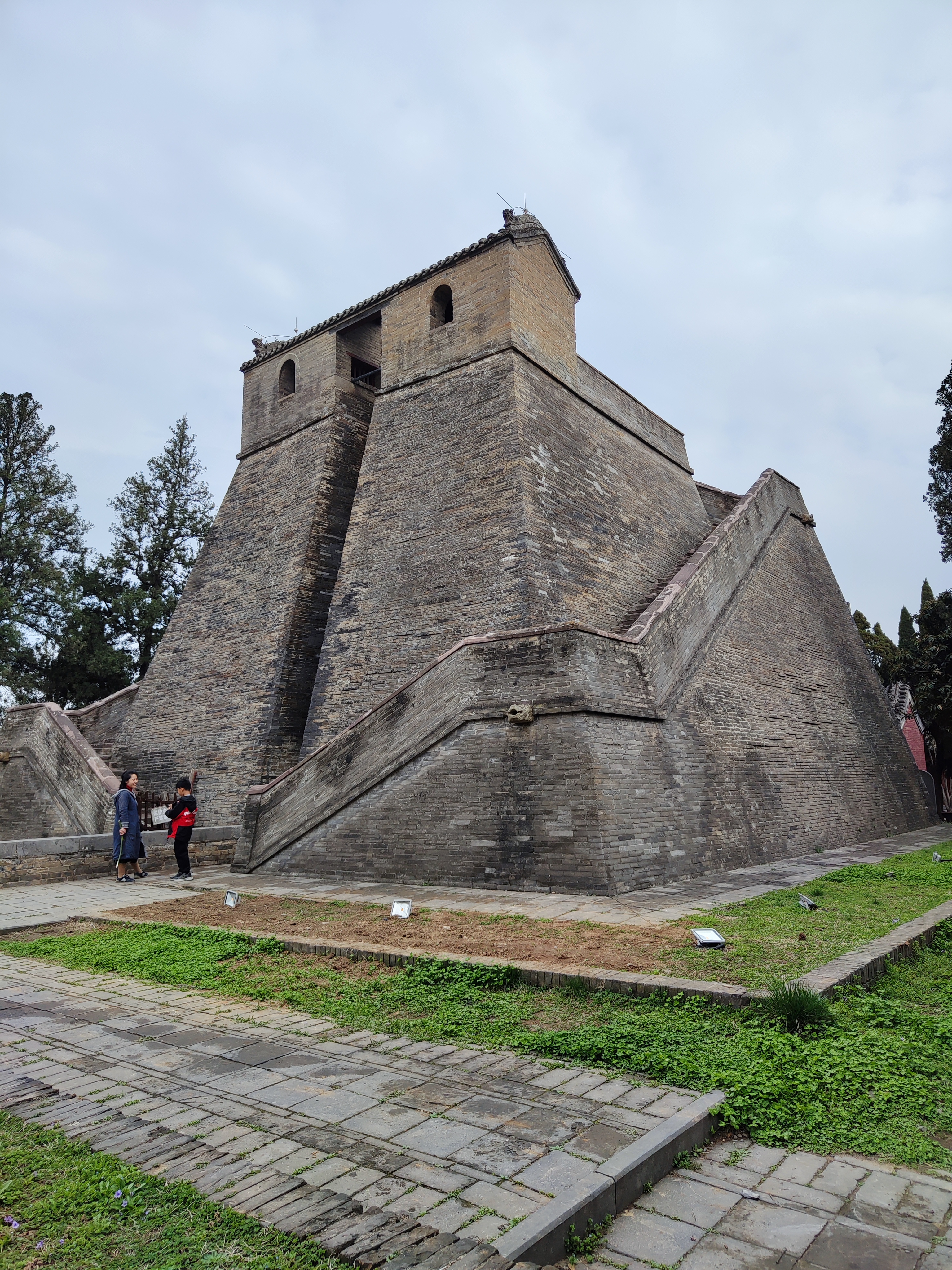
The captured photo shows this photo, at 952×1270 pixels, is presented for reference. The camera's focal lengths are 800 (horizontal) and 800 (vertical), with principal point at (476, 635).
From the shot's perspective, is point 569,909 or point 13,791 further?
point 13,791

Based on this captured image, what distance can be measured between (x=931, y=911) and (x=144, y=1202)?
5.96 meters

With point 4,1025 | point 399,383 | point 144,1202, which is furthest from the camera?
point 399,383

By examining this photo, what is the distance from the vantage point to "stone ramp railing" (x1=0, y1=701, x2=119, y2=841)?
13.1 meters

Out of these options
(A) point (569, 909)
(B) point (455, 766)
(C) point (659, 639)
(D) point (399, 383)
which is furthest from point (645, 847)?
(D) point (399, 383)

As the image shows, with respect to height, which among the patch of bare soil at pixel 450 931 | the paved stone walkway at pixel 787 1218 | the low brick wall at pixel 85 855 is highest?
the low brick wall at pixel 85 855

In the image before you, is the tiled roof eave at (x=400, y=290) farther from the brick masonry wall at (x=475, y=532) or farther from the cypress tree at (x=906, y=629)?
the cypress tree at (x=906, y=629)

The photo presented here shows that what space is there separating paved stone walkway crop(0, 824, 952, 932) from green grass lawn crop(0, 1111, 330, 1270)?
13.8ft

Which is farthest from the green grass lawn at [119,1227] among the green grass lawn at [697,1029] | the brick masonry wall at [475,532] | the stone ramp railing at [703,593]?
the brick masonry wall at [475,532]

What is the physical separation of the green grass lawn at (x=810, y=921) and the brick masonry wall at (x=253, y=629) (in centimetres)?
859

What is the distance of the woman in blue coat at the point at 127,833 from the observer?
387 inches

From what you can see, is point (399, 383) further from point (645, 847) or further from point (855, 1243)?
point (855, 1243)

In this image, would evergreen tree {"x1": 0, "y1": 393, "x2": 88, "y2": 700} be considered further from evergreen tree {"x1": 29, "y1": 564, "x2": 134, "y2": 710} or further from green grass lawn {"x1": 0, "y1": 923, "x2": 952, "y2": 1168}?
green grass lawn {"x1": 0, "y1": 923, "x2": 952, "y2": 1168}

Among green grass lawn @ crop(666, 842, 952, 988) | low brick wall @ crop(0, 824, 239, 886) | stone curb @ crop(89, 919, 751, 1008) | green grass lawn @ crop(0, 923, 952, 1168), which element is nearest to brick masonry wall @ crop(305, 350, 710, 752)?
low brick wall @ crop(0, 824, 239, 886)

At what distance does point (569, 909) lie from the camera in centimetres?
673
